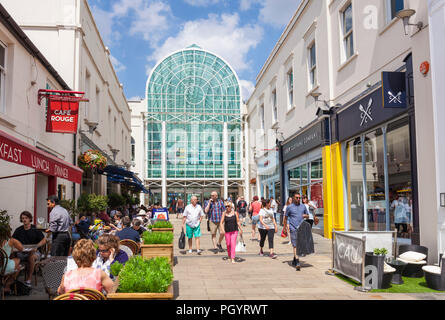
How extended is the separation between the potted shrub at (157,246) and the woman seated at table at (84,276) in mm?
3905

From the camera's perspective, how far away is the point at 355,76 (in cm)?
1306

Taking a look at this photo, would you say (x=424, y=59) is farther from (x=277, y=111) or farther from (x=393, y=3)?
(x=277, y=111)

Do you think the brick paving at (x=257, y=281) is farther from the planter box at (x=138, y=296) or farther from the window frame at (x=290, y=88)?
the window frame at (x=290, y=88)

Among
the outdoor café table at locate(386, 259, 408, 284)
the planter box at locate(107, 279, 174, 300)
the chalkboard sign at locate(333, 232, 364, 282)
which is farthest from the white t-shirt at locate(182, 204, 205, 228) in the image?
the planter box at locate(107, 279, 174, 300)

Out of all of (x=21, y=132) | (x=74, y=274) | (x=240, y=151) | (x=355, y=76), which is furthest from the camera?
(x=240, y=151)

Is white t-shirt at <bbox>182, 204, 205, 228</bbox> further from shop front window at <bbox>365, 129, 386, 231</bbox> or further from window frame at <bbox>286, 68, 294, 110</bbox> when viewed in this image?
window frame at <bbox>286, 68, 294, 110</bbox>

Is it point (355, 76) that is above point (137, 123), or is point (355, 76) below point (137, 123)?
below

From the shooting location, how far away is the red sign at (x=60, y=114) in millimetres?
11641

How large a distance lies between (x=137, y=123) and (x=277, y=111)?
25538 mm

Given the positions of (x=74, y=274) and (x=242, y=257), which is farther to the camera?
(x=242, y=257)

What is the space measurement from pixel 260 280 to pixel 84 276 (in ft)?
14.9
